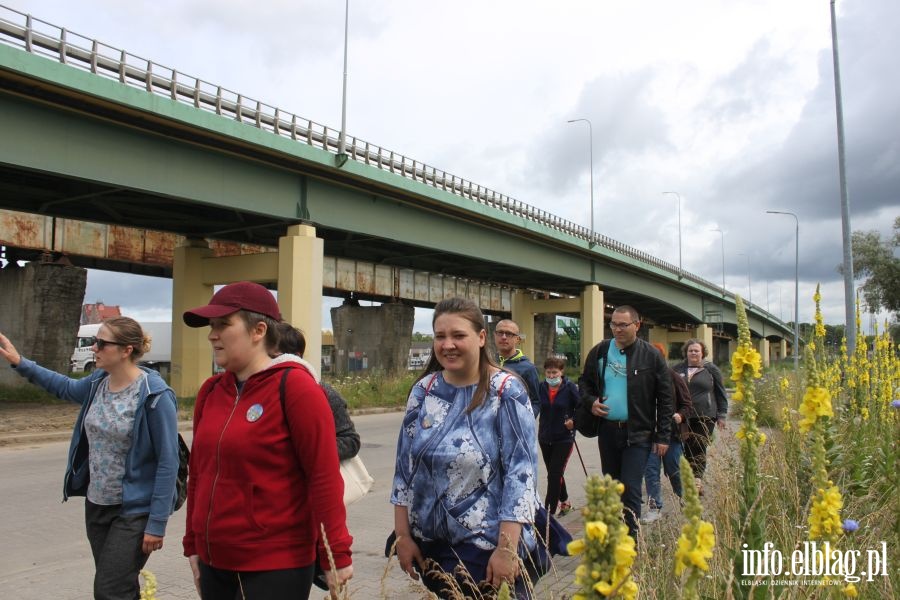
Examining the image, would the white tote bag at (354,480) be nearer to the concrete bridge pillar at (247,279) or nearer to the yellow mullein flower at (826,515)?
the yellow mullein flower at (826,515)

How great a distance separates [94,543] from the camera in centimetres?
357

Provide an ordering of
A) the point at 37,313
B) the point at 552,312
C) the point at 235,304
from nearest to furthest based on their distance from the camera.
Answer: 1. the point at 235,304
2. the point at 37,313
3. the point at 552,312

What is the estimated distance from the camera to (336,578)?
2.52 m

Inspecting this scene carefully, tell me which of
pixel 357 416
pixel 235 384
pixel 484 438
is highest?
pixel 235 384

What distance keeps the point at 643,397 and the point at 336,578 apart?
3.77m

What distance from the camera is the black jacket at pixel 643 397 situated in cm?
568

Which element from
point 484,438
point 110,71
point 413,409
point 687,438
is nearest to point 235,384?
point 413,409

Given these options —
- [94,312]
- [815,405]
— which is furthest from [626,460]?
[94,312]

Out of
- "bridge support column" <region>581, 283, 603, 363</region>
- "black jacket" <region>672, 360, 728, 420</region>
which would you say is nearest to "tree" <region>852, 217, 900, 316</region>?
"bridge support column" <region>581, 283, 603, 363</region>

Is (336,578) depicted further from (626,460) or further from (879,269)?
(879,269)

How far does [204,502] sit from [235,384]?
475mm

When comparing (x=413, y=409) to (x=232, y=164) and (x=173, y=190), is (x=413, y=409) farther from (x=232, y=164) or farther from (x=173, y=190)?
(x=232, y=164)

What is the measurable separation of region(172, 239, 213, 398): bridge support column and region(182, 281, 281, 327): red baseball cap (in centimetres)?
2163

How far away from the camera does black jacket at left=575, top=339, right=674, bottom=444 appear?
5.68m
